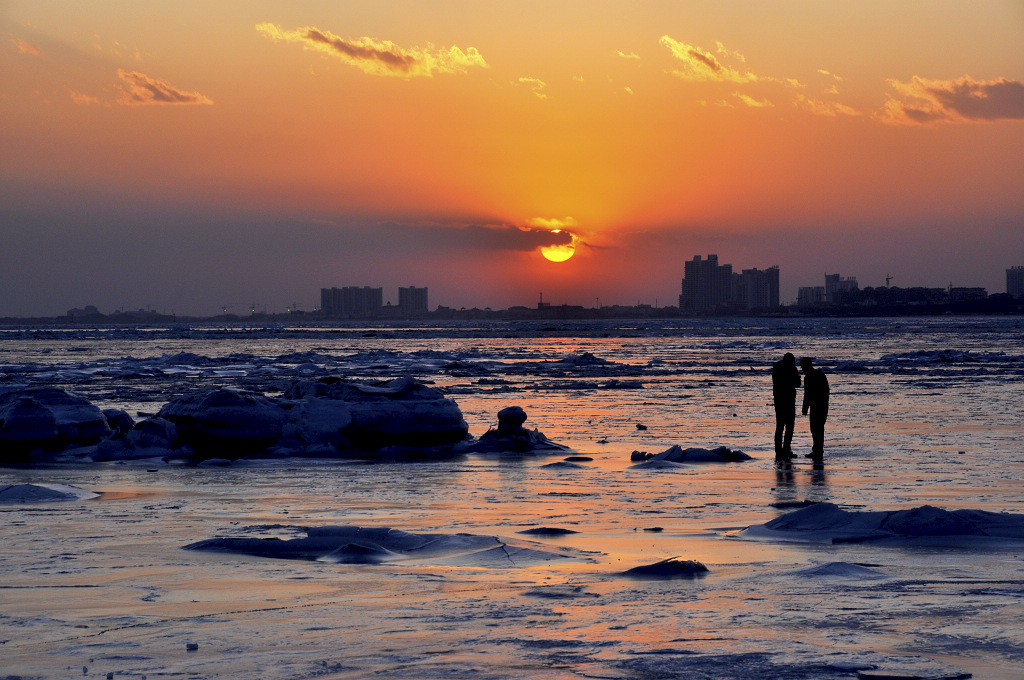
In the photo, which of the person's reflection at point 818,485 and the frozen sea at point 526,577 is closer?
the frozen sea at point 526,577

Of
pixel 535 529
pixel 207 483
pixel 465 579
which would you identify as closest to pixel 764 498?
pixel 535 529

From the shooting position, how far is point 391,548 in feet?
28.9

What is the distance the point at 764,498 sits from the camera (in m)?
11.6

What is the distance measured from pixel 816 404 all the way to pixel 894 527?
6.77m

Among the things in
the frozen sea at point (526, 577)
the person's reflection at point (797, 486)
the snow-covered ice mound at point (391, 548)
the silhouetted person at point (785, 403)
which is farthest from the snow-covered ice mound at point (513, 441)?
the snow-covered ice mound at point (391, 548)

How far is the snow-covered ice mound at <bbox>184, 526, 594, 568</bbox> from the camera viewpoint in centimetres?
834

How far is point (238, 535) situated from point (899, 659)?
5.89m

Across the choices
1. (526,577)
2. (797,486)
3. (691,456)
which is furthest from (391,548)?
(691,456)

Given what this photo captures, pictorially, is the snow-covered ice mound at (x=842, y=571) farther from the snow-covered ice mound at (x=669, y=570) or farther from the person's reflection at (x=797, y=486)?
the person's reflection at (x=797, y=486)

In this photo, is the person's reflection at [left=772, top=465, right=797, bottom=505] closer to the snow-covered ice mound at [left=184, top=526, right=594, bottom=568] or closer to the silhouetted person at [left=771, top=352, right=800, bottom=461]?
the silhouetted person at [left=771, top=352, right=800, bottom=461]

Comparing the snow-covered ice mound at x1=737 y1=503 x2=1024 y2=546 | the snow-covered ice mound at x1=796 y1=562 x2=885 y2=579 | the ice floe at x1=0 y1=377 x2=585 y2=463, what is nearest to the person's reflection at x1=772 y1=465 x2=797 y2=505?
the snow-covered ice mound at x1=737 y1=503 x2=1024 y2=546

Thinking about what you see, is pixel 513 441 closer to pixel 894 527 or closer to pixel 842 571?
pixel 894 527

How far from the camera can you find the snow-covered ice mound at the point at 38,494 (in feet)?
37.9

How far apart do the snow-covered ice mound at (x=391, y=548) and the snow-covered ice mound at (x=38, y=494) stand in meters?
3.59
